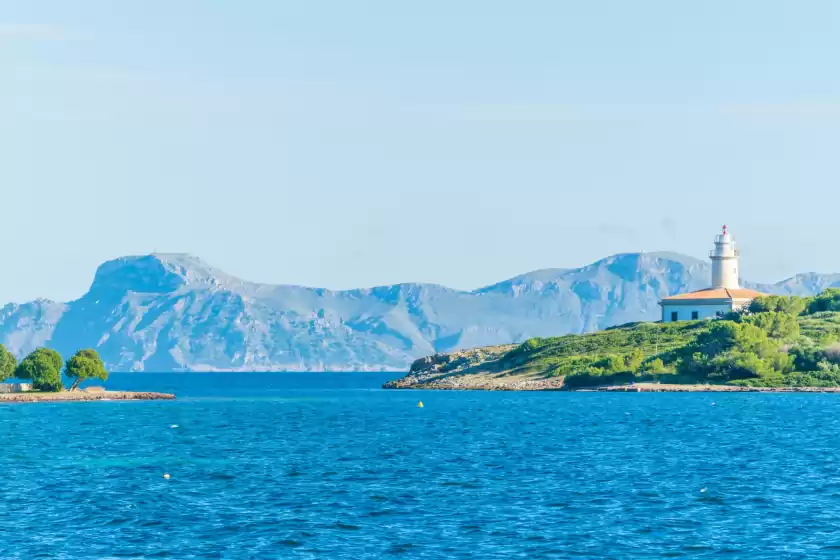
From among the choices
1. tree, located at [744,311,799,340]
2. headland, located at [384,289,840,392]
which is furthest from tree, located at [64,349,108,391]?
tree, located at [744,311,799,340]

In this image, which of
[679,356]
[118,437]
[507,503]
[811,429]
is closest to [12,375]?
[118,437]

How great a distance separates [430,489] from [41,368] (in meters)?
116

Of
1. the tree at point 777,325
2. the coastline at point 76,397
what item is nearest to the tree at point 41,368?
the coastline at point 76,397

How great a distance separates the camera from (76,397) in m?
172

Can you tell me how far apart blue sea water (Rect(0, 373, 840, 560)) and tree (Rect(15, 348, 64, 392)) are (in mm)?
52476

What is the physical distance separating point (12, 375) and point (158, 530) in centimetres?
12166

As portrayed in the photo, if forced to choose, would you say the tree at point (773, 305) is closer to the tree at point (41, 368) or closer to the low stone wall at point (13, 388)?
the tree at point (41, 368)

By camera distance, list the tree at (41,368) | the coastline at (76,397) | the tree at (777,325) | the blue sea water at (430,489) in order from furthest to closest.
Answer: the tree at (777,325) < the tree at (41,368) < the coastline at (76,397) < the blue sea water at (430,489)

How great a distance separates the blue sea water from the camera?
47.5 m

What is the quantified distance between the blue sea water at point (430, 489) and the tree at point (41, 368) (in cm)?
5248

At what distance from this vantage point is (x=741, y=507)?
55.8m

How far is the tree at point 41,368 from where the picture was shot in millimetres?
167125

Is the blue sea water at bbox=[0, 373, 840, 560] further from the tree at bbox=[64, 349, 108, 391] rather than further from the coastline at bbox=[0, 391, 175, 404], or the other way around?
the coastline at bbox=[0, 391, 175, 404]

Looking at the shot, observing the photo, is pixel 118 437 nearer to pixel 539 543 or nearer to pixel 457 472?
pixel 457 472
